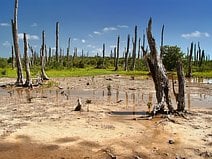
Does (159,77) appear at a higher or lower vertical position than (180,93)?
higher

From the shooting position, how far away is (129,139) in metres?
11.2

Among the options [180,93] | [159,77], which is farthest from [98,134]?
[180,93]

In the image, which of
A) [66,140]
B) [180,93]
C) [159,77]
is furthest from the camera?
[180,93]

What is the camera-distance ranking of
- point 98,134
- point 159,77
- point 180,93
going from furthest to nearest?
point 180,93 < point 159,77 < point 98,134

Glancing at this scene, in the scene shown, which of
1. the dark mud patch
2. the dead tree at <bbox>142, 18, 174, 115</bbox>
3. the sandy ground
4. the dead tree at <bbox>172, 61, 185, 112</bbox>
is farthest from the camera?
the dead tree at <bbox>172, 61, 185, 112</bbox>

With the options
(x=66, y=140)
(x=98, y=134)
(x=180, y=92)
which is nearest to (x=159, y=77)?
(x=180, y=92)

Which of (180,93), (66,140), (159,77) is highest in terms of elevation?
(159,77)

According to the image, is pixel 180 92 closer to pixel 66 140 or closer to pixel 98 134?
pixel 98 134

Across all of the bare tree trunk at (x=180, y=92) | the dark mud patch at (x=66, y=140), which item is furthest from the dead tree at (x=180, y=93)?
the dark mud patch at (x=66, y=140)

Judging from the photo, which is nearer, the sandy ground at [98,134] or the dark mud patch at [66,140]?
the sandy ground at [98,134]

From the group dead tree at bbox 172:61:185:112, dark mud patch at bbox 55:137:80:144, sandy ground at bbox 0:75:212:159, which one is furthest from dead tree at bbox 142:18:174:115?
dark mud patch at bbox 55:137:80:144

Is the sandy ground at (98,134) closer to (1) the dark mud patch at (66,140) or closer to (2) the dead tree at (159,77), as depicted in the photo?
(1) the dark mud patch at (66,140)

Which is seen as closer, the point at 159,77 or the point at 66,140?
the point at 66,140

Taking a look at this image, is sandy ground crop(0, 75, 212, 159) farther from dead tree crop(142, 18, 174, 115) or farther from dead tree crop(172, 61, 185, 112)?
dead tree crop(142, 18, 174, 115)
